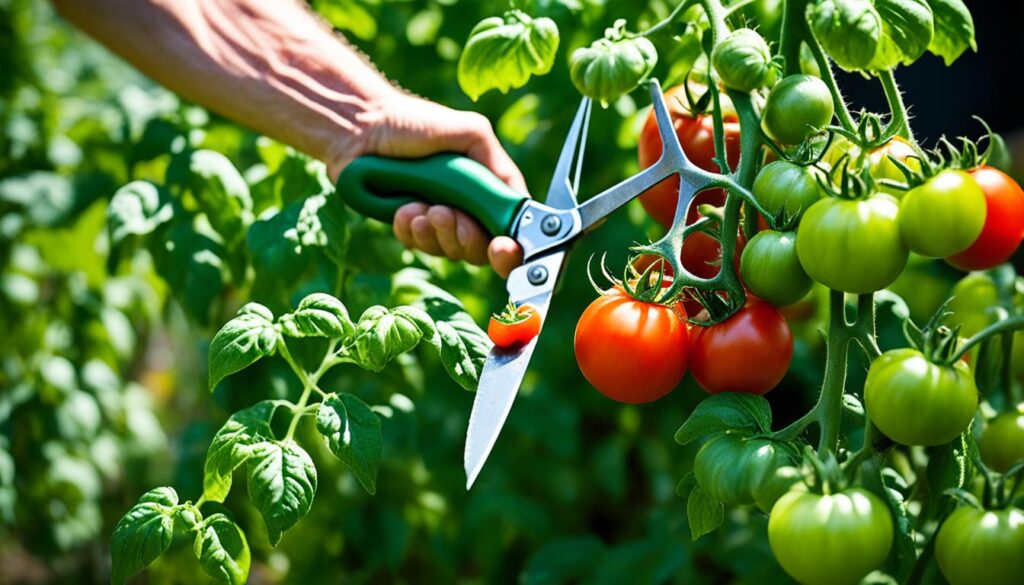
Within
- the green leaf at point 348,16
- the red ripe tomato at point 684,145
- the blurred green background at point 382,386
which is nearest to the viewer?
the red ripe tomato at point 684,145

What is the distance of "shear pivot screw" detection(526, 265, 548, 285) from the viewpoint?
119 cm

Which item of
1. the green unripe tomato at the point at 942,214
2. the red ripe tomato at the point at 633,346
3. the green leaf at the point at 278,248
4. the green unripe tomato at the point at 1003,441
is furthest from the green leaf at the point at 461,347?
the green unripe tomato at the point at 1003,441

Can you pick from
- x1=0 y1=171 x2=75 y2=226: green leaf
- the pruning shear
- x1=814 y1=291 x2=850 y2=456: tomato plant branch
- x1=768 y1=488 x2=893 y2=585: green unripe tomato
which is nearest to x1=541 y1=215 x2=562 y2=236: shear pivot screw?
the pruning shear

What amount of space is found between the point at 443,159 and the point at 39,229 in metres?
1.15

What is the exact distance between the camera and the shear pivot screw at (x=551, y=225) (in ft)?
4.00

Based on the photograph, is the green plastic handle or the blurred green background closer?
the green plastic handle

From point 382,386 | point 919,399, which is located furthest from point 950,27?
point 382,386

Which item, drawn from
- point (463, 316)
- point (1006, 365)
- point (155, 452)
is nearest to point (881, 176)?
point (1006, 365)

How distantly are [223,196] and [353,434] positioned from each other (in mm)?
572

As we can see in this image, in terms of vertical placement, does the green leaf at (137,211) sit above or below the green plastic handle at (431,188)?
below

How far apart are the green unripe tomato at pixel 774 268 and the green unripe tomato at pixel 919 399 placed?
123 mm

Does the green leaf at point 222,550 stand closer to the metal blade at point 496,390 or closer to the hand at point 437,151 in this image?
the metal blade at point 496,390

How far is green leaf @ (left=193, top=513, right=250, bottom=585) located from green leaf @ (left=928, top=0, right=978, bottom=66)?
85cm

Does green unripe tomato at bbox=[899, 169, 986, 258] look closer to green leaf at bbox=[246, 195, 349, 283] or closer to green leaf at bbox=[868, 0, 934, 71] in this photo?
green leaf at bbox=[868, 0, 934, 71]
